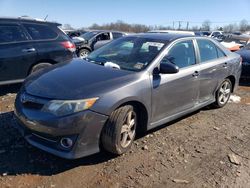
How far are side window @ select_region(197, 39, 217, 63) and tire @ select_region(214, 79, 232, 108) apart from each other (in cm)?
72

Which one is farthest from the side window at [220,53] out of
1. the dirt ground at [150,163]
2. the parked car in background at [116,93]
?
the dirt ground at [150,163]

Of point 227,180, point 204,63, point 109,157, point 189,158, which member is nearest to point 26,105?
point 109,157

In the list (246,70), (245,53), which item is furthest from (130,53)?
(245,53)

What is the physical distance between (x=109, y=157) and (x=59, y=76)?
1.27 m

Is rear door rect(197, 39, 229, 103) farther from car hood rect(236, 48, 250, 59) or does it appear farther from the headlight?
car hood rect(236, 48, 250, 59)

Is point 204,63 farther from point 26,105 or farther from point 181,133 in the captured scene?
point 26,105

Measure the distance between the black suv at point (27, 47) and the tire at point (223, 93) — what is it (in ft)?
11.8

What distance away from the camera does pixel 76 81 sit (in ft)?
13.2

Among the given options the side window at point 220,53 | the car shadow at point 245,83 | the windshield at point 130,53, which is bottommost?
the car shadow at point 245,83

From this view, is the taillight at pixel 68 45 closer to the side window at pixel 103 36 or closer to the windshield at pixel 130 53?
the windshield at pixel 130 53

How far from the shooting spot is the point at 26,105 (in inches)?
154

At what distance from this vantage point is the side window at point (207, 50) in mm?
5627

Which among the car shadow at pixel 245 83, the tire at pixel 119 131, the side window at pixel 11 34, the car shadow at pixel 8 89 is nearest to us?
the tire at pixel 119 131

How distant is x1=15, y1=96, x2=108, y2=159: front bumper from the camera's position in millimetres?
3547
